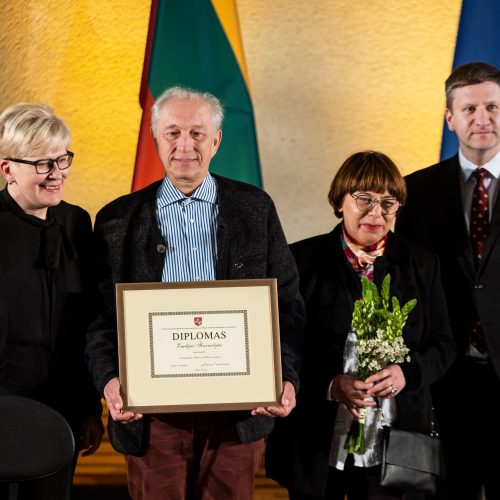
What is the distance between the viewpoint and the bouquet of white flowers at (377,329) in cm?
223

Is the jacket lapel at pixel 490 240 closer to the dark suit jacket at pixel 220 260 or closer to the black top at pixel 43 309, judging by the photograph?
the dark suit jacket at pixel 220 260

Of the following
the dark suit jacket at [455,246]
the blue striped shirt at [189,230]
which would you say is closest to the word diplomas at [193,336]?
the blue striped shirt at [189,230]

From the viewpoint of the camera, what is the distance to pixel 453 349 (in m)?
2.46

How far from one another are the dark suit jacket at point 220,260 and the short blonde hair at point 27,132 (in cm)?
26

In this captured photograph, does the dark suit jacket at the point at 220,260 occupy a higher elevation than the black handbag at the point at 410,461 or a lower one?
higher

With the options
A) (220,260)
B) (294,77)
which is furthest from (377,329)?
(294,77)

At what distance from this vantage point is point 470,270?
2.67 metres

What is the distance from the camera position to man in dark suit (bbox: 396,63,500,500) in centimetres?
265

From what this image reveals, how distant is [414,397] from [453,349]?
0.20 meters

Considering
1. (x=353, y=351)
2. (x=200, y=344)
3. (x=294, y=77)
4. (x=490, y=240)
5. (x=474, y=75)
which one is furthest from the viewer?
(x=294, y=77)

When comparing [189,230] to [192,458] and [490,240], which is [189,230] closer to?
[192,458]

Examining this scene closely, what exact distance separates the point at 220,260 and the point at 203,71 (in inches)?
64.6

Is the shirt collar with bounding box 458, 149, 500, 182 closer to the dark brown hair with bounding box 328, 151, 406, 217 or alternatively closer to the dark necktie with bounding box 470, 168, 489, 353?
the dark necktie with bounding box 470, 168, 489, 353

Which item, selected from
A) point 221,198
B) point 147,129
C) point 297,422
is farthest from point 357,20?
point 297,422
